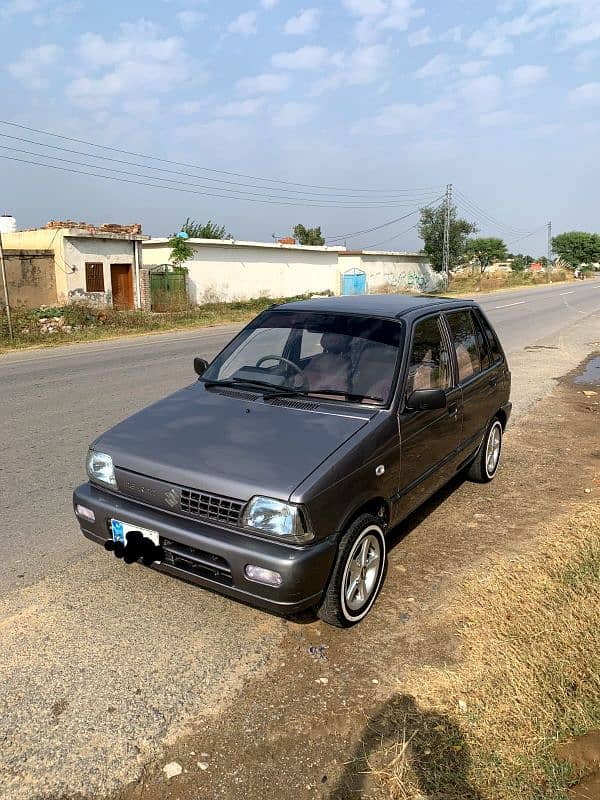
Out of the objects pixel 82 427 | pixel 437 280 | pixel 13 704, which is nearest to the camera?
pixel 13 704

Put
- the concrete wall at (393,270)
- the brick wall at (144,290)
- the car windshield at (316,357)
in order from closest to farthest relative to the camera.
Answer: the car windshield at (316,357) < the brick wall at (144,290) < the concrete wall at (393,270)

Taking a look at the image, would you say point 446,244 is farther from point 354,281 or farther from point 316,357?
point 316,357

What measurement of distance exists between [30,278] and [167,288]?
6950 millimetres

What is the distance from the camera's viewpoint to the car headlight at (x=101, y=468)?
3.27 metres

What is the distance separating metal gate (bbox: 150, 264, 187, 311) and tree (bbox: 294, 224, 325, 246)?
4862 cm

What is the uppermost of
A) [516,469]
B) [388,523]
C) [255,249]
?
[255,249]

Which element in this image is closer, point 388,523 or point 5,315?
point 388,523

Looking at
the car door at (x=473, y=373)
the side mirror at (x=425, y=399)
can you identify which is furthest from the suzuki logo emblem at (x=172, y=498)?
the car door at (x=473, y=373)

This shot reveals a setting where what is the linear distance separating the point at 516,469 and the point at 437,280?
158ft

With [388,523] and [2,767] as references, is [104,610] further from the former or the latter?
[388,523]

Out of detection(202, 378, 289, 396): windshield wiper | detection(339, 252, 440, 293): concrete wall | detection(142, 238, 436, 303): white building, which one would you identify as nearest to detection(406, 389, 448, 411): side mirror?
detection(202, 378, 289, 396): windshield wiper

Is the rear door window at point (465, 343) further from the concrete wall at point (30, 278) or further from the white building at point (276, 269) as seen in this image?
the white building at point (276, 269)

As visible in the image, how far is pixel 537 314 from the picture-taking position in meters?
23.7

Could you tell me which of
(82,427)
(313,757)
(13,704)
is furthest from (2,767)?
(82,427)
